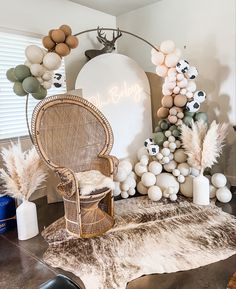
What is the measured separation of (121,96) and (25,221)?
73.1 inches

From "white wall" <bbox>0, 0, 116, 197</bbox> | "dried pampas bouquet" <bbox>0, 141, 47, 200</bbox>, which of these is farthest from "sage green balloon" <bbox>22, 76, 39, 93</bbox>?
"white wall" <bbox>0, 0, 116, 197</bbox>

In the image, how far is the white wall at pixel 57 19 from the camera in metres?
2.70

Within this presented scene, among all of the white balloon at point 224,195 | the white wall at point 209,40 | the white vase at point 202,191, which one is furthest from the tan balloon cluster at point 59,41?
the white balloon at point 224,195

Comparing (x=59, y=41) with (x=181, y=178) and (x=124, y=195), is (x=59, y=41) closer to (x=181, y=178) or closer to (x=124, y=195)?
(x=124, y=195)

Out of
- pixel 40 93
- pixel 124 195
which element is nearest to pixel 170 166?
pixel 124 195

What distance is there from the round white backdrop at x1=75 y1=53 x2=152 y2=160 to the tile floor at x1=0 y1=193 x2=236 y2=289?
1568 mm

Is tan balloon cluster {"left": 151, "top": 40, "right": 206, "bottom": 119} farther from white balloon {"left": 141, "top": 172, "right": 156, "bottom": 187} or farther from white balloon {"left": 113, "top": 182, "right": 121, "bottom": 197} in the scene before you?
white balloon {"left": 113, "top": 182, "right": 121, "bottom": 197}

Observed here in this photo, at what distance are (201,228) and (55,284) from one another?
1547mm

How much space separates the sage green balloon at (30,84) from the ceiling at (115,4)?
63.4 inches

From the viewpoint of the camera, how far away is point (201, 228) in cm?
208

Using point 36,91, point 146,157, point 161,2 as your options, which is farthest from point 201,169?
point 161,2

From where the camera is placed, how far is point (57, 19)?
10.2 ft

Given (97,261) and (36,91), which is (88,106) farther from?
(97,261)

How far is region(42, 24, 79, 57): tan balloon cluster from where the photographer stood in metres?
2.44
